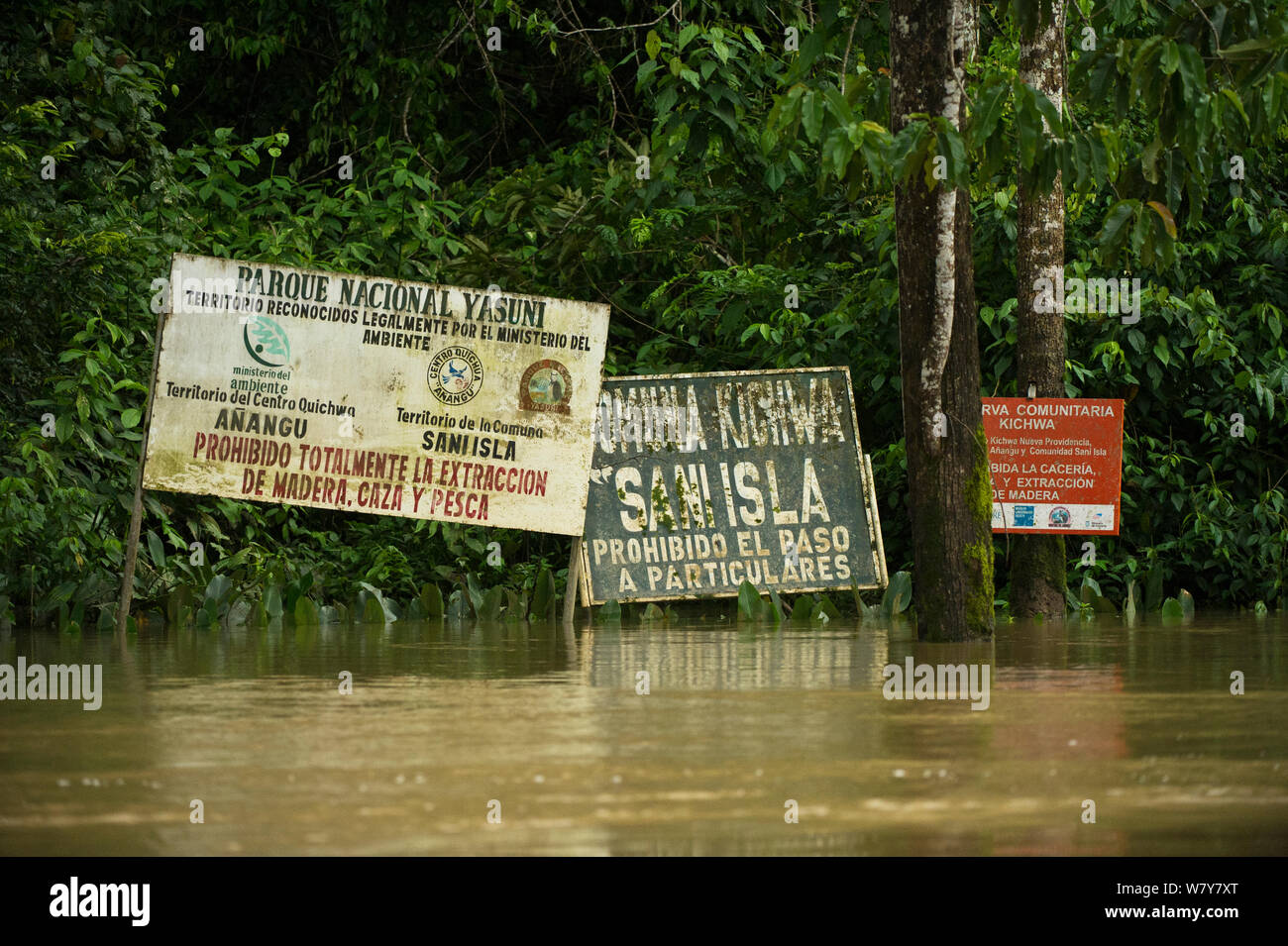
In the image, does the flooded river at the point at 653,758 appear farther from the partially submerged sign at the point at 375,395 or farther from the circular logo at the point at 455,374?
the circular logo at the point at 455,374

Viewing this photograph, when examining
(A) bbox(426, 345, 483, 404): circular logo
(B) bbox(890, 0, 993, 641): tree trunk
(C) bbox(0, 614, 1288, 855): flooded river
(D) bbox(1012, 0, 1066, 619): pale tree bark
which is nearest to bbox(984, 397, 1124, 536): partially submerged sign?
(D) bbox(1012, 0, 1066, 619): pale tree bark

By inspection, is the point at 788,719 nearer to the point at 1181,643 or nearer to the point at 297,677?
the point at 297,677

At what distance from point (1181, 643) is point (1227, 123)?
108 inches

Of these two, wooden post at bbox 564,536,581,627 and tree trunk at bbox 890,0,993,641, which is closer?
tree trunk at bbox 890,0,993,641

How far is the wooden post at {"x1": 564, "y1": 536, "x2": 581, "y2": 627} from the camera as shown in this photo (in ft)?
37.0

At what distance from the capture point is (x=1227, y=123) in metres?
8.47

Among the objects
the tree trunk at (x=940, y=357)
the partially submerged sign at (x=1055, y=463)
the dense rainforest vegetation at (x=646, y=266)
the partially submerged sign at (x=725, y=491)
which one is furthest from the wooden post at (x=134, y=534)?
the partially submerged sign at (x=1055, y=463)

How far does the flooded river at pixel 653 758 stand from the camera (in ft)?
12.2

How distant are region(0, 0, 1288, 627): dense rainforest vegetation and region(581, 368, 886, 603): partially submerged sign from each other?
75 centimetres

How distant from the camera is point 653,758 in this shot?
477 centimetres

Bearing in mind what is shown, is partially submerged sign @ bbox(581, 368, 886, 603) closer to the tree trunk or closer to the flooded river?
the tree trunk

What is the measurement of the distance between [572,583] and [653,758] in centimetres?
654

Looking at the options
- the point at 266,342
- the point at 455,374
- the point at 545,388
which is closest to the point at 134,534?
the point at 266,342
